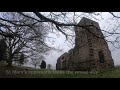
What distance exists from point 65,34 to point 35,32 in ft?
4.88

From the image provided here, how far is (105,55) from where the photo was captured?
26.1m
